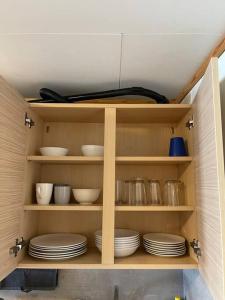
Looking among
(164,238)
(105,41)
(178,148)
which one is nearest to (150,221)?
(164,238)

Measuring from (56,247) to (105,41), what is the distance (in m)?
0.93

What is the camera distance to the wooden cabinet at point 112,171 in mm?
789

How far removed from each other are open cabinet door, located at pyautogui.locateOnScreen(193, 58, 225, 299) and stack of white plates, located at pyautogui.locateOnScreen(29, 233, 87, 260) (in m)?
0.55

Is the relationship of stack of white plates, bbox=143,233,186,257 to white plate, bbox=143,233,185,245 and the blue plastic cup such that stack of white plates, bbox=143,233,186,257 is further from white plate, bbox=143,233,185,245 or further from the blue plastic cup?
the blue plastic cup

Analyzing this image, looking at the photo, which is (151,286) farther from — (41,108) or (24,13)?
(24,13)

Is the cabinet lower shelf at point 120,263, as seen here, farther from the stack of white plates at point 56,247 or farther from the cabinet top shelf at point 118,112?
the cabinet top shelf at point 118,112

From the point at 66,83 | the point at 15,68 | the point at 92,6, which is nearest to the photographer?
the point at 92,6

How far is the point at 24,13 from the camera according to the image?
0.78 m

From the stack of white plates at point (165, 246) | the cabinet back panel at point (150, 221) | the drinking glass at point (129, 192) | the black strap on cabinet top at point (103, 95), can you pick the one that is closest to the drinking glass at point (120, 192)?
the drinking glass at point (129, 192)

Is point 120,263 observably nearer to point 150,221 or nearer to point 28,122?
point 150,221

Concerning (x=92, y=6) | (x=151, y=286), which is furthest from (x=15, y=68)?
(x=151, y=286)

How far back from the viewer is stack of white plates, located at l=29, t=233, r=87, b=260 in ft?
3.44

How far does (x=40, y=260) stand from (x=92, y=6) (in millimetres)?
1069

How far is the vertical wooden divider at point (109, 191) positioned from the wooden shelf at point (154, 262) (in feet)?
0.23
